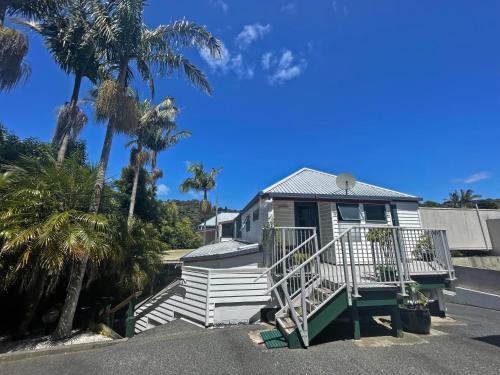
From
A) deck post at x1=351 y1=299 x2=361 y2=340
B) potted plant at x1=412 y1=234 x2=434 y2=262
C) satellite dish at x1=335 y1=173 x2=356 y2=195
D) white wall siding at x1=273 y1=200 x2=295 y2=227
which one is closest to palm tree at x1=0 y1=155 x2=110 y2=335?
deck post at x1=351 y1=299 x2=361 y2=340

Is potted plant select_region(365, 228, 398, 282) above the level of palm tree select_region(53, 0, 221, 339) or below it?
below

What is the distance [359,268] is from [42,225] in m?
7.05

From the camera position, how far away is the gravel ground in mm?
4020

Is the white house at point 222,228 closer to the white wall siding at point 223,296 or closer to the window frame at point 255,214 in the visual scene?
the window frame at point 255,214

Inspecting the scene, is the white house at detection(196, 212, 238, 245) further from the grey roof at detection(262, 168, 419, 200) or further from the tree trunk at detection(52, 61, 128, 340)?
the tree trunk at detection(52, 61, 128, 340)

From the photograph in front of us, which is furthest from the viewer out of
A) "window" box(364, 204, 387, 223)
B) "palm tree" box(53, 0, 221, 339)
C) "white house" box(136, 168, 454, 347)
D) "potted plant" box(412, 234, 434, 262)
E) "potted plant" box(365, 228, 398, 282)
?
"window" box(364, 204, 387, 223)

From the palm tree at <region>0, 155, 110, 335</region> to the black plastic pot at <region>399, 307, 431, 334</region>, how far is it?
731cm

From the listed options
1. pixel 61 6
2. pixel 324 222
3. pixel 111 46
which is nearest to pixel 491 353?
pixel 324 222

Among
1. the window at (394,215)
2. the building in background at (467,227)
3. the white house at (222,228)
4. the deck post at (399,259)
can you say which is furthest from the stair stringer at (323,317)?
the white house at (222,228)

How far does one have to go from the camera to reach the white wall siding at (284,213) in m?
9.40

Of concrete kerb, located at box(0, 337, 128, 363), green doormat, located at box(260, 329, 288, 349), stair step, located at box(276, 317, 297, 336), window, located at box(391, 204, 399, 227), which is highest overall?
window, located at box(391, 204, 399, 227)

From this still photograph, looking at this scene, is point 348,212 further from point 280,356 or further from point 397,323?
point 280,356

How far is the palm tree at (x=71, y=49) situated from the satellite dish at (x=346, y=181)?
9.59m

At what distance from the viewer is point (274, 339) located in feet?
17.2
